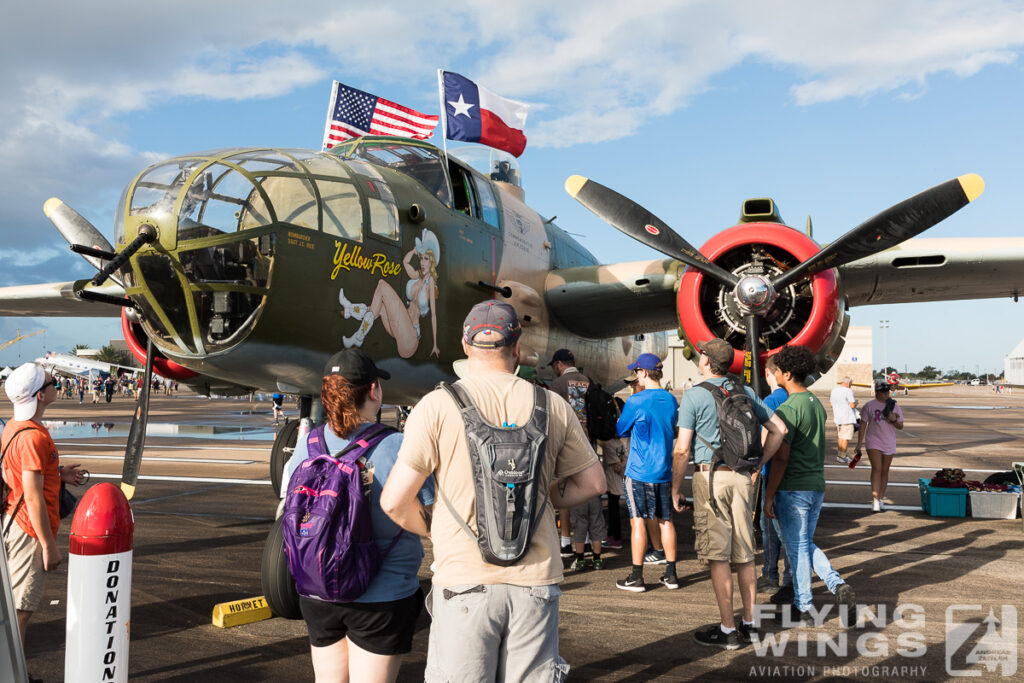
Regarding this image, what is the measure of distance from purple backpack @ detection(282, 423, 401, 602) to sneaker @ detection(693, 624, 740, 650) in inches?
114

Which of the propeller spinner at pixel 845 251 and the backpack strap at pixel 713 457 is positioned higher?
the propeller spinner at pixel 845 251

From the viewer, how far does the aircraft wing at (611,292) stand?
9.95m

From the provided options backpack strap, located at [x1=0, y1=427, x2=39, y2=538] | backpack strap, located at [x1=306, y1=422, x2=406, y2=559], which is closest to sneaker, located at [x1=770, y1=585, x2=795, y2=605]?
backpack strap, located at [x1=306, y1=422, x2=406, y2=559]

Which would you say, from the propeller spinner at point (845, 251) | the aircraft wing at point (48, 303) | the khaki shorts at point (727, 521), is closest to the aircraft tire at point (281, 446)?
the aircraft wing at point (48, 303)

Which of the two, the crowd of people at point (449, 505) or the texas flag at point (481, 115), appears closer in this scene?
the crowd of people at point (449, 505)

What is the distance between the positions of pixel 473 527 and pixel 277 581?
9.93 feet

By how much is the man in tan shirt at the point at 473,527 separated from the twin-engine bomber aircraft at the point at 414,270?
3375mm

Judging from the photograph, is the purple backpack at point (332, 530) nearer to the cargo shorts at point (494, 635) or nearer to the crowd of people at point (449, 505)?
the crowd of people at point (449, 505)

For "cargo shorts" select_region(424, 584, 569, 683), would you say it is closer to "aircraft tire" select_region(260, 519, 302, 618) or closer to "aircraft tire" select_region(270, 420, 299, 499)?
"aircraft tire" select_region(260, 519, 302, 618)

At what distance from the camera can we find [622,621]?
537 centimetres

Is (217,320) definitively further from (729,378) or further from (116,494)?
(729,378)

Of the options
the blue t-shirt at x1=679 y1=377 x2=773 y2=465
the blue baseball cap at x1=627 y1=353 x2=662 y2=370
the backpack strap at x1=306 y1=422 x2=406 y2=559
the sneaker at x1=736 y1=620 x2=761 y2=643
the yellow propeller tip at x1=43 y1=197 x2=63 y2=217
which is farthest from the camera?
the yellow propeller tip at x1=43 y1=197 x2=63 y2=217

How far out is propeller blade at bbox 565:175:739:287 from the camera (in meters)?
8.58

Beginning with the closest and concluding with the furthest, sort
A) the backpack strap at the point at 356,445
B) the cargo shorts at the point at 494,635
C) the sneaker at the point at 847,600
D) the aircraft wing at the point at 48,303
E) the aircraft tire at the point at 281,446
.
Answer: the cargo shorts at the point at 494,635
the backpack strap at the point at 356,445
the sneaker at the point at 847,600
the aircraft tire at the point at 281,446
the aircraft wing at the point at 48,303
